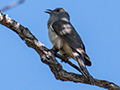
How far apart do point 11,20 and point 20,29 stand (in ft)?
0.92

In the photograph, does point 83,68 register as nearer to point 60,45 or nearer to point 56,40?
point 60,45

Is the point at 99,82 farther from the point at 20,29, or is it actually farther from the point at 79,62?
the point at 20,29

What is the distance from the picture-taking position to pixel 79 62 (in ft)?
16.4

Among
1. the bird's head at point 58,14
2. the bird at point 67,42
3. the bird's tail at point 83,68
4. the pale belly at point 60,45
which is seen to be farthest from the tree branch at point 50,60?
the bird's head at point 58,14

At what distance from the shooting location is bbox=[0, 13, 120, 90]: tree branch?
168 inches

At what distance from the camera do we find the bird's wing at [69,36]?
18.2ft

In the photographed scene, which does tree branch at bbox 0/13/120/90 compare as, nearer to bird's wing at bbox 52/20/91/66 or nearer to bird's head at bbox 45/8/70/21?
bird's wing at bbox 52/20/91/66

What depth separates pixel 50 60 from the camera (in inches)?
170

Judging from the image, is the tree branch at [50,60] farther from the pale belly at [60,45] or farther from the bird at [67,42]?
the pale belly at [60,45]

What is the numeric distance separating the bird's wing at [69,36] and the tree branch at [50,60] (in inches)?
41.7

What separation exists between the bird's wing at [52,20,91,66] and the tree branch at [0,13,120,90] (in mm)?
1059

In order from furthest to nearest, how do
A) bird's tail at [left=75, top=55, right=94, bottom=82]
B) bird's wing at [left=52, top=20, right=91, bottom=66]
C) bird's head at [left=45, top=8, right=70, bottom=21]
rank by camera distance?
bird's head at [left=45, top=8, right=70, bottom=21]
bird's wing at [left=52, top=20, right=91, bottom=66]
bird's tail at [left=75, top=55, right=94, bottom=82]

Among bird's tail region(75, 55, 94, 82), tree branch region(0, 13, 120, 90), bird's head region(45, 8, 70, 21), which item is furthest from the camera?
bird's head region(45, 8, 70, 21)

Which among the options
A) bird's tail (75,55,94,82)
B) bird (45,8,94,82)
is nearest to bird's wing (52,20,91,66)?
bird (45,8,94,82)
